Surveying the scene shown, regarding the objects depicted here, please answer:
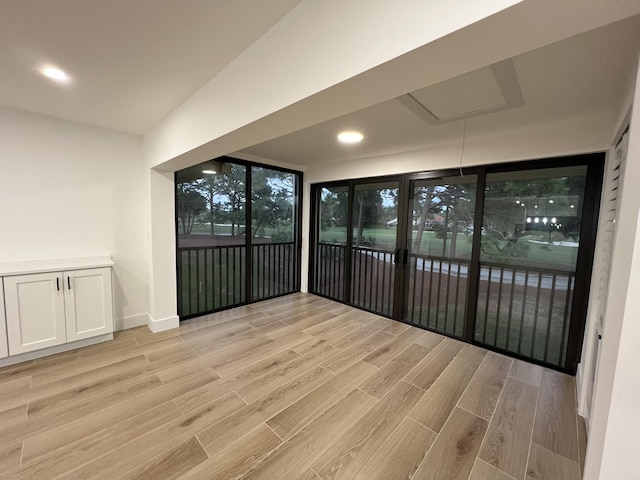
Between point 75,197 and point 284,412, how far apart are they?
3.04m

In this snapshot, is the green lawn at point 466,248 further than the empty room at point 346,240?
Yes

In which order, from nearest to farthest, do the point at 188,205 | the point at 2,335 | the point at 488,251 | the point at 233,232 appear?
the point at 2,335 → the point at 488,251 → the point at 188,205 → the point at 233,232

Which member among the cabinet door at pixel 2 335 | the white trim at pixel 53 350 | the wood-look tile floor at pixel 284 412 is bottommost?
the wood-look tile floor at pixel 284 412

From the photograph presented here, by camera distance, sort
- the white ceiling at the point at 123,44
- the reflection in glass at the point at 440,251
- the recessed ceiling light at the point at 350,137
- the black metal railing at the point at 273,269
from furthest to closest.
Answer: the black metal railing at the point at 273,269 → the reflection in glass at the point at 440,251 → the recessed ceiling light at the point at 350,137 → the white ceiling at the point at 123,44

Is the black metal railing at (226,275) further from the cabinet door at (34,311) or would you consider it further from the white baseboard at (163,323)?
the cabinet door at (34,311)

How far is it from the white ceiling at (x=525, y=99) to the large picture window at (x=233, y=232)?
2.71 ft

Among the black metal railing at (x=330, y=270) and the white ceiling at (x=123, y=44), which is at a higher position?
the white ceiling at (x=123, y=44)

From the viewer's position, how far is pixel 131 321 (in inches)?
125

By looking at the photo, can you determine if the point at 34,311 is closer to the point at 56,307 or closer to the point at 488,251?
the point at 56,307

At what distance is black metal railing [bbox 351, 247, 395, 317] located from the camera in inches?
148

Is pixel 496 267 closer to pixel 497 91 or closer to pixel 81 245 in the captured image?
pixel 497 91

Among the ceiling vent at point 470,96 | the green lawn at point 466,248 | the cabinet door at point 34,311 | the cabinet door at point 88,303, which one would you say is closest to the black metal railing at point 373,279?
the green lawn at point 466,248

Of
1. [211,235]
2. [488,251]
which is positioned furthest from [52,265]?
[488,251]

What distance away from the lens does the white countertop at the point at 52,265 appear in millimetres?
2291
